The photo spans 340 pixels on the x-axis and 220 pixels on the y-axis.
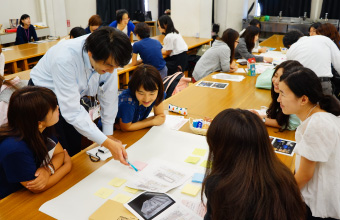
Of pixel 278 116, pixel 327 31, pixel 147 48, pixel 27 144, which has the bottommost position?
pixel 278 116

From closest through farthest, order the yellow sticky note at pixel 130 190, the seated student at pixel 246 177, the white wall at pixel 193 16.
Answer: the seated student at pixel 246 177, the yellow sticky note at pixel 130 190, the white wall at pixel 193 16

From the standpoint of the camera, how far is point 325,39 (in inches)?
126

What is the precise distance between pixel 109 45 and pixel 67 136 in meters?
0.94

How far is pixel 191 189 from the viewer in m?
1.48

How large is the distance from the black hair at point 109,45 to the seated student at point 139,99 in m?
0.53

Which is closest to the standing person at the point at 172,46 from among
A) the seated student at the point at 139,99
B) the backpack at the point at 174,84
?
the backpack at the point at 174,84

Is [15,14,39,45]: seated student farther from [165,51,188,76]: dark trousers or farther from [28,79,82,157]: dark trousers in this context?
[28,79,82,157]: dark trousers

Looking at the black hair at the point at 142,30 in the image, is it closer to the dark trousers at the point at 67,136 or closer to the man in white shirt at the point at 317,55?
the man in white shirt at the point at 317,55

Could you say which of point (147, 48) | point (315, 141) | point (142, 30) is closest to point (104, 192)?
point (315, 141)

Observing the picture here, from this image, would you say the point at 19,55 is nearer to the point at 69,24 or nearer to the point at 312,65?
the point at 69,24

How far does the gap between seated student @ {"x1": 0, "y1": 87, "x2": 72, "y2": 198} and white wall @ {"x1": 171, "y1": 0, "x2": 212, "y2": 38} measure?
5.79m

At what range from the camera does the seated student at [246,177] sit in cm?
101

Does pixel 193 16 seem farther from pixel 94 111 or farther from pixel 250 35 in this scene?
pixel 94 111

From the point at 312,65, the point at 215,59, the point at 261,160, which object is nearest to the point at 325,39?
the point at 312,65
